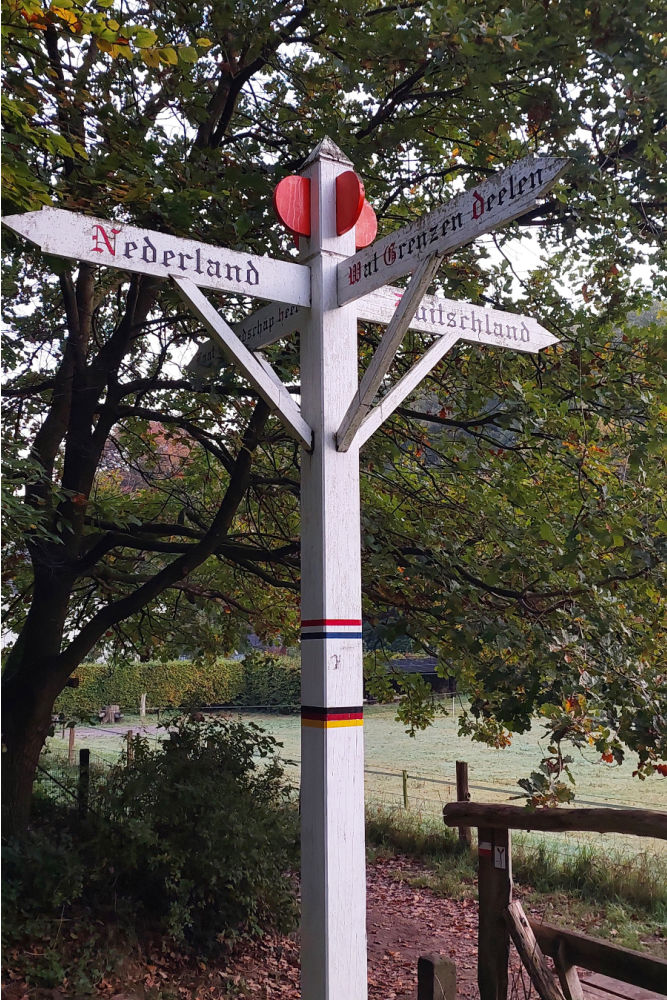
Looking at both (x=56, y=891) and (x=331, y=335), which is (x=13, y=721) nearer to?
(x=56, y=891)

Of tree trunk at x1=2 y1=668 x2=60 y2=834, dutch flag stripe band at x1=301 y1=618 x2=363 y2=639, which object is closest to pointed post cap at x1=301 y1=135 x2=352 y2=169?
dutch flag stripe band at x1=301 y1=618 x2=363 y2=639

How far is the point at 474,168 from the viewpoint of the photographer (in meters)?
5.15

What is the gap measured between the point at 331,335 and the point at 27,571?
16.8 ft

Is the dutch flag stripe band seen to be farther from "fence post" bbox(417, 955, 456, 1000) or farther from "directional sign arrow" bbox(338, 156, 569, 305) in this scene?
"fence post" bbox(417, 955, 456, 1000)

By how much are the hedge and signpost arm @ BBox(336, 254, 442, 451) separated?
52.7 feet

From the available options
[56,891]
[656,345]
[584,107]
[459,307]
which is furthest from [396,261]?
[56,891]

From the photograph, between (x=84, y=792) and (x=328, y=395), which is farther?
(x=84, y=792)

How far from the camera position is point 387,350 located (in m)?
2.89

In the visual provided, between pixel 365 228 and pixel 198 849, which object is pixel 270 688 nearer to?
pixel 198 849

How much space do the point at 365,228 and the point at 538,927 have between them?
3504 millimetres

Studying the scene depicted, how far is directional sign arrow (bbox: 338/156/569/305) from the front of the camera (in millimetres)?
2395

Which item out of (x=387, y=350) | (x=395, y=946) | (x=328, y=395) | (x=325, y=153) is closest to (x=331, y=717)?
(x=328, y=395)

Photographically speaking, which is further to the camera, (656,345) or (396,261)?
(656,345)

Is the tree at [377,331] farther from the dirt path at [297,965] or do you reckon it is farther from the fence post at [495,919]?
the dirt path at [297,965]
